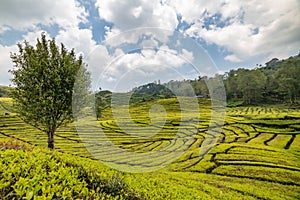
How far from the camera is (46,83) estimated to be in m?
15.7

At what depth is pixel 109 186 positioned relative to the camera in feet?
18.2

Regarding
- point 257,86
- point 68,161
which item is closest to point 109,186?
point 68,161

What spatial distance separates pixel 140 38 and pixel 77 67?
9.10 m

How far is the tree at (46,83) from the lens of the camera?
51.1 feet

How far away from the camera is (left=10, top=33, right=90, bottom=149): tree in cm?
1558

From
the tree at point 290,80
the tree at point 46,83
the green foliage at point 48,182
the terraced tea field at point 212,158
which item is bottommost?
the terraced tea field at point 212,158

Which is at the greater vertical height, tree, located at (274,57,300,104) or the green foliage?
tree, located at (274,57,300,104)

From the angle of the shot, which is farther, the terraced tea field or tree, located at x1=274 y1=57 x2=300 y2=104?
tree, located at x1=274 y1=57 x2=300 y2=104

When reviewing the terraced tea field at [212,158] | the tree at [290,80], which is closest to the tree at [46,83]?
the terraced tea field at [212,158]

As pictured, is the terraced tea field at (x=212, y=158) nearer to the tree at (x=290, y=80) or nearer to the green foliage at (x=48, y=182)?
the green foliage at (x=48, y=182)

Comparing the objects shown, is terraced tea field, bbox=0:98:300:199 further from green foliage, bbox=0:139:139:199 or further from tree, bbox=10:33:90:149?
tree, bbox=10:33:90:149

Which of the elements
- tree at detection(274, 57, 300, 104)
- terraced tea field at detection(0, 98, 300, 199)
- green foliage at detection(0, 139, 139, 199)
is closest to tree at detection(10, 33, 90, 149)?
terraced tea field at detection(0, 98, 300, 199)

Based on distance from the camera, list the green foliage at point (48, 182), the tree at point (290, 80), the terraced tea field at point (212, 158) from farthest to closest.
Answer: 1. the tree at point (290, 80)
2. the terraced tea field at point (212, 158)
3. the green foliage at point (48, 182)

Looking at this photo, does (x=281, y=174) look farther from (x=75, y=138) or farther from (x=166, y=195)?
(x=75, y=138)
